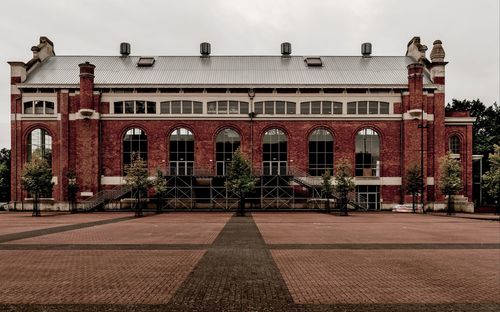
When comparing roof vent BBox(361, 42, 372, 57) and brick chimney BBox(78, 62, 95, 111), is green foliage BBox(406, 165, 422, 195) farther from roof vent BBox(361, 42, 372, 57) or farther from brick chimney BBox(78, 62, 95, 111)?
brick chimney BBox(78, 62, 95, 111)

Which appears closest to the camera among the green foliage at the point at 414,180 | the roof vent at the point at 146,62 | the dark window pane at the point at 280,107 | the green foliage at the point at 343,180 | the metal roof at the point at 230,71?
the green foliage at the point at 343,180

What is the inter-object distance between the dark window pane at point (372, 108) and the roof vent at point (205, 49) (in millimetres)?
20455

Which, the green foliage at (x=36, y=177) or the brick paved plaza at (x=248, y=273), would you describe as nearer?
the brick paved plaza at (x=248, y=273)

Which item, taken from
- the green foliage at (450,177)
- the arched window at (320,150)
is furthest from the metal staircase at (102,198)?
the green foliage at (450,177)

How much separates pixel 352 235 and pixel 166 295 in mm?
12245

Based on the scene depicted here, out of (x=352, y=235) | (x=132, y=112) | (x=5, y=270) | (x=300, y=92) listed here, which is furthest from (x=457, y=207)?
(x=5, y=270)

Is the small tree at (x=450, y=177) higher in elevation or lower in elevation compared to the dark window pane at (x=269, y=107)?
lower

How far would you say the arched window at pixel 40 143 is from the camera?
1719 inches

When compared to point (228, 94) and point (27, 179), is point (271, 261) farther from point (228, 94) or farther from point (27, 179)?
point (228, 94)

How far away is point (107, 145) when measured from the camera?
4331 centimetres

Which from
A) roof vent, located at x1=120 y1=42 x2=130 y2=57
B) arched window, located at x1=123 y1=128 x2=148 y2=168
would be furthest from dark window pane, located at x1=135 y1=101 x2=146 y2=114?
roof vent, located at x1=120 y1=42 x2=130 y2=57

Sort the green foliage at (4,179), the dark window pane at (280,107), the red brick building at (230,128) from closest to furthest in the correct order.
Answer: the red brick building at (230,128) → the dark window pane at (280,107) → the green foliage at (4,179)

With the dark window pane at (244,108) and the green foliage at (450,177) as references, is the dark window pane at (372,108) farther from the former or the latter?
the dark window pane at (244,108)

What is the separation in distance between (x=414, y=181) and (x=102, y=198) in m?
29.7
